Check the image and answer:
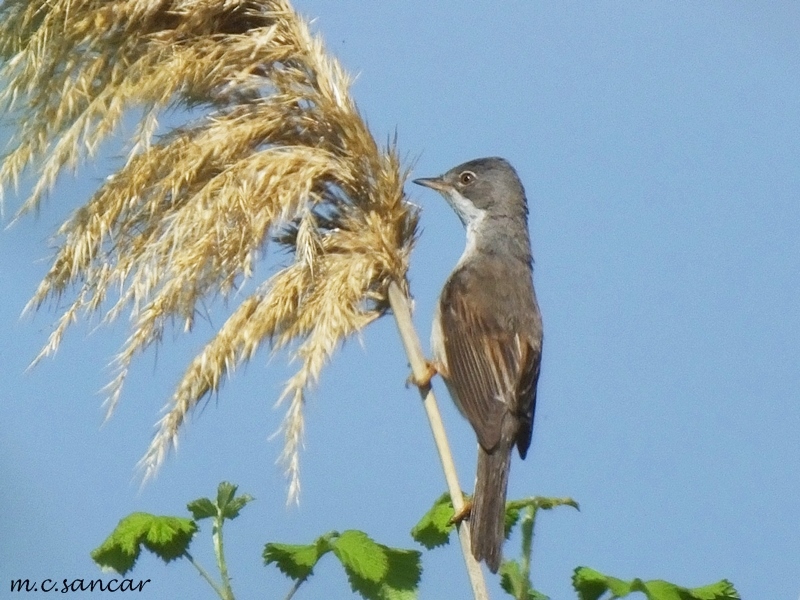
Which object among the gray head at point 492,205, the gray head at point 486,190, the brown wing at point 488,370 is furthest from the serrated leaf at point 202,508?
the gray head at point 486,190

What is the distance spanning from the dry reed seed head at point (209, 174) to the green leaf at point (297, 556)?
0.14 meters

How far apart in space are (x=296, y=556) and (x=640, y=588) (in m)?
0.67

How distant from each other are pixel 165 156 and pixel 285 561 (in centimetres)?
97

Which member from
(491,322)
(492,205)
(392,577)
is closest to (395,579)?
(392,577)

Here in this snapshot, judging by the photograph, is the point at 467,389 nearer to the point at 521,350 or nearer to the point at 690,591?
the point at 521,350

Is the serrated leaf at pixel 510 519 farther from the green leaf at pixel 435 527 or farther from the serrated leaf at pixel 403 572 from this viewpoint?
the serrated leaf at pixel 403 572

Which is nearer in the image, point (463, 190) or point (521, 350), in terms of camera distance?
point (521, 350)

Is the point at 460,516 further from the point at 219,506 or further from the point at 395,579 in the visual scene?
the point at 219,506

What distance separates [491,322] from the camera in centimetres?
379

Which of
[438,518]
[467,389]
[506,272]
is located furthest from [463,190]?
[438,518]

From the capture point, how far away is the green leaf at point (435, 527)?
6.98 ft

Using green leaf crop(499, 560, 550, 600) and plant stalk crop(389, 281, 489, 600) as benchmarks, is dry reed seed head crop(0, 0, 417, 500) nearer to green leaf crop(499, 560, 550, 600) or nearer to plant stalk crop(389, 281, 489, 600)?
plant stalk crop(389, 281, 489, 600)

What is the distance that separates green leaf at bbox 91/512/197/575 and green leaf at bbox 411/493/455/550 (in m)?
0.51

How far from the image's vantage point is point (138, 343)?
2.08m
